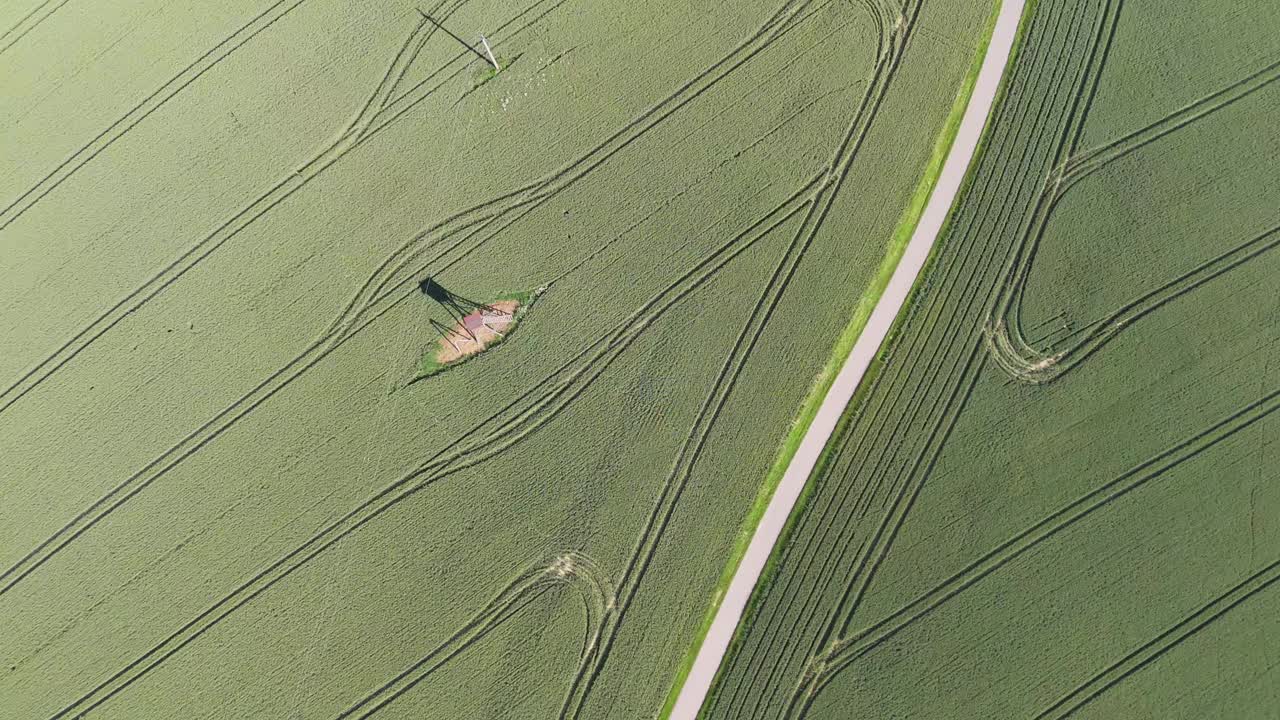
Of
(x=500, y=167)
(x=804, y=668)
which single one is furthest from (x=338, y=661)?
(x=500, y=167)

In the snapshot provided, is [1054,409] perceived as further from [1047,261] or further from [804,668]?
[804,668]

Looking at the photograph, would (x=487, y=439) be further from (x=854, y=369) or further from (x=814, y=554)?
(x=854, y=369)

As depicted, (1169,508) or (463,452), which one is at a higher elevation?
(1169,508)

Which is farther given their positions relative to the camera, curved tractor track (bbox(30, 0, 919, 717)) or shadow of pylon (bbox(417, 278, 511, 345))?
shadow of pylon (bbox(417, 278, 511, 345))

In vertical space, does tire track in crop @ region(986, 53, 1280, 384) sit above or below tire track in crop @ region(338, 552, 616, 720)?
above

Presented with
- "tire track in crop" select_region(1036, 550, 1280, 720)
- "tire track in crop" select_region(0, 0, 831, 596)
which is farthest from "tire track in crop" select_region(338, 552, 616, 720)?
"tire track in crop" select_region(1036, 550, 1280, 720)

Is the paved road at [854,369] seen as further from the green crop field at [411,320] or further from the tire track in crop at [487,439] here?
the tire track in crop at [487,439]

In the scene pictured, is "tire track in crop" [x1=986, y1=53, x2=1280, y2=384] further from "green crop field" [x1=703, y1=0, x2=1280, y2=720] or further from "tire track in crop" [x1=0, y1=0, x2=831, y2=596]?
"tire track in crop" [x1=0, y1=0, x2=831, y2=596]

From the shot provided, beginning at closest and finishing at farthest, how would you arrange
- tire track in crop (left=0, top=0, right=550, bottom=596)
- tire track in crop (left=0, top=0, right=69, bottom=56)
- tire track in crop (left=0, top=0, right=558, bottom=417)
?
1. tire track in crop (left=0, top=0, right=550, bottom=596)
2. tire track in crop (left=0, top=0, right=558, bottom=417)
3. tire track in crop (left=0, top=0, right=69, bottom=56)
